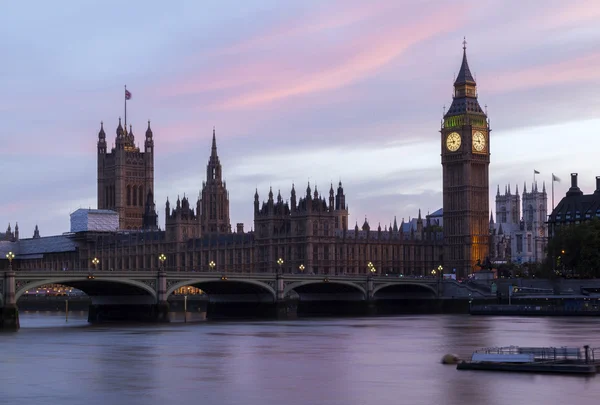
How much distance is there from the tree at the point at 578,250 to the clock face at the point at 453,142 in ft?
107

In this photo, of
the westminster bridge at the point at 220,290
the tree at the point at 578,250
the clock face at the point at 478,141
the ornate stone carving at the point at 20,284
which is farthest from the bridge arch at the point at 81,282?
the clock face at the point at 478,141

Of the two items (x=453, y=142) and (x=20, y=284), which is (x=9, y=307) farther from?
(x=453, y=142)

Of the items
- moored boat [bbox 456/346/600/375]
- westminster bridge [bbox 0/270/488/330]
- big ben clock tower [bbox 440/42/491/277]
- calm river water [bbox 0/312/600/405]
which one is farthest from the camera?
Answer: big ben clock tower [bbox 440/42/491/277]

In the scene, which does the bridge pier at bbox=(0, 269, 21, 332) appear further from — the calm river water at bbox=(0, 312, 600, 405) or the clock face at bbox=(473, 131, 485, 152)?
the clock face at bbox=(473, 131, 485, 152)

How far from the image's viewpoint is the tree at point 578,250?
127062 millimetres

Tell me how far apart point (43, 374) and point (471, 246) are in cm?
12026

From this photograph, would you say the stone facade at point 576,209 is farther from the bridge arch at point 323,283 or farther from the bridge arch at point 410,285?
the bridge arch at point 323,283

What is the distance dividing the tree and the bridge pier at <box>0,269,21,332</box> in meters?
65.3

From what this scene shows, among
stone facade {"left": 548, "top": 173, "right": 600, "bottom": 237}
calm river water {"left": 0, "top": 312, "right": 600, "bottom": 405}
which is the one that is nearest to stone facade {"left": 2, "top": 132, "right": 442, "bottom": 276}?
stone facade {"left": 548, "top": 173, "right": 600, "bottom": 237}

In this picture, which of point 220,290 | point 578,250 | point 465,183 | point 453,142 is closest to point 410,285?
point 578,250

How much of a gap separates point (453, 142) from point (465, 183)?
6469mm

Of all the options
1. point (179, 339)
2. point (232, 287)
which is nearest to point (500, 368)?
point (179, 339)

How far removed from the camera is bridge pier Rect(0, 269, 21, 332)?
286 ft

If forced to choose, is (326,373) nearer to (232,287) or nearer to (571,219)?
(232,287)
